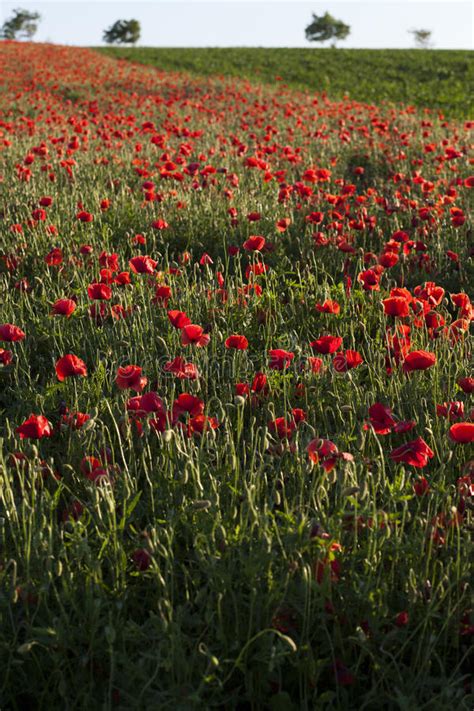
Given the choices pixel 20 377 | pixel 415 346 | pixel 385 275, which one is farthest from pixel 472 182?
pixel 20 377

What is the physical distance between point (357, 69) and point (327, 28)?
42285 mm

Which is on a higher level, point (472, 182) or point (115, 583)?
point (472, 182)

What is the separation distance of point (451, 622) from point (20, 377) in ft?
7.71

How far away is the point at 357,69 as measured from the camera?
78.1 ft

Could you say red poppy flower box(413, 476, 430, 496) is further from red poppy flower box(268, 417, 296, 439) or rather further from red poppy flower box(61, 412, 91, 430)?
red poppy flower box(61, 412, 91, 430)

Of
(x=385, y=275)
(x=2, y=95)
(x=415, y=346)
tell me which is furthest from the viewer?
(x=2, y=95)

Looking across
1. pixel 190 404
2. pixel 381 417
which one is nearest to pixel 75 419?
pixel 190 404

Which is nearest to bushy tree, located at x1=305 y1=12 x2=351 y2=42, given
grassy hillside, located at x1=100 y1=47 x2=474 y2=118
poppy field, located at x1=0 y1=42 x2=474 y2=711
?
grassy hillside, located at x1=100 y1=47 x2=474 y2=118

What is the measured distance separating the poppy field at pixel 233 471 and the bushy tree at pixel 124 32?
57693 millimetres

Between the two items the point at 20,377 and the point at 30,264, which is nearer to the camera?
the point at 20,377

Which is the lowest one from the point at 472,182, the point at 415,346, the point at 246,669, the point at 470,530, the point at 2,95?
the point at 246,669

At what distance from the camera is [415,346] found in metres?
3.42

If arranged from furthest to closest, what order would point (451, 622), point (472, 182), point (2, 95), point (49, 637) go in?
point (2, 95) → point (472, 182) → point (451, 622) → point (49, 637)

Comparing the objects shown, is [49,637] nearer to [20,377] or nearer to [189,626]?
[189,626]
